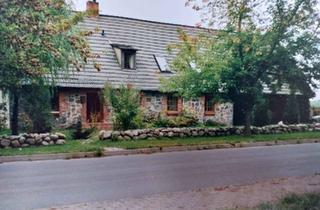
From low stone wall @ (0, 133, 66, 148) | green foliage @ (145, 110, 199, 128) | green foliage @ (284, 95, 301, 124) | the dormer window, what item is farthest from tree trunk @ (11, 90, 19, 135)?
green foliage @ (284, 95, 301, 124)

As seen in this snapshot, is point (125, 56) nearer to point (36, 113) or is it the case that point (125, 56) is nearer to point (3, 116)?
point (36, 113)

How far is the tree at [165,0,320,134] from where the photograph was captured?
7824mm

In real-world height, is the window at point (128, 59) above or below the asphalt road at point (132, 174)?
above

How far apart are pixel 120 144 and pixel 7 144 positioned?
171 centimetres

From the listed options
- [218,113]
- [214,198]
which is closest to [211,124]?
[218,113]

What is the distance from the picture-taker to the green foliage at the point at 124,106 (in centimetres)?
786

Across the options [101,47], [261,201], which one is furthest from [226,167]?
[101,47]

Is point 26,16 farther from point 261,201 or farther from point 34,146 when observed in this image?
point 34,146

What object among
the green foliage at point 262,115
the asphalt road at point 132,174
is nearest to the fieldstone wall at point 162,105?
the green foliage at point 262,115

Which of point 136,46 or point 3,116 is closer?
point 3,116

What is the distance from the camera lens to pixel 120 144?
277 inches

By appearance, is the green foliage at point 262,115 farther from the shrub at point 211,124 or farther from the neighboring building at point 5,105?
the neighboring building at point 5,105

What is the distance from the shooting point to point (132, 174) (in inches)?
178

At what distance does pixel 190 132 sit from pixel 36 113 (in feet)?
9.46
